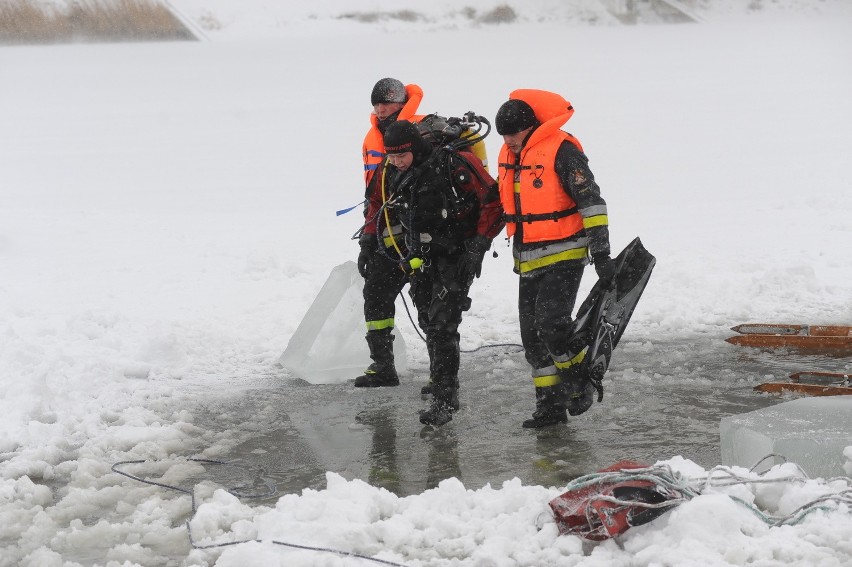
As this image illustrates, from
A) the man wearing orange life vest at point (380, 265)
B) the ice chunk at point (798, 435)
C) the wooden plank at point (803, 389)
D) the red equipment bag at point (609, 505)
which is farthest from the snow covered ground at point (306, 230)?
the man wearing orange life vest at point (380, 265)

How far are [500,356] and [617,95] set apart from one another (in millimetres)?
15149

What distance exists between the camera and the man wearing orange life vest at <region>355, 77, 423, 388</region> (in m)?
6.10

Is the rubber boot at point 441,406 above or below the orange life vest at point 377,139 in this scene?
below

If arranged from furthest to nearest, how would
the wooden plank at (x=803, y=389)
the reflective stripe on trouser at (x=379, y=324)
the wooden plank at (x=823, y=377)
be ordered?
the reflective stripe on trouser at (x=379, y=324)
the wooden plank at (x=823, y=377)
the wooden plank at (x=803, y=389)

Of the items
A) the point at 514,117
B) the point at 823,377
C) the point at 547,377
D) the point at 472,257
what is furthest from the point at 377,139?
the point at 823,377

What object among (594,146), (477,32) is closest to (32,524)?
(594,146)

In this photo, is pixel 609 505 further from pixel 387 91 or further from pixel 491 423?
pixel 387 91

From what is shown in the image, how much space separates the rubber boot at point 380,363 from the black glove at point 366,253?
39 cm

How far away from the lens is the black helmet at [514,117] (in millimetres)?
5254

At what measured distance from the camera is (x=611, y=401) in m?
5.89

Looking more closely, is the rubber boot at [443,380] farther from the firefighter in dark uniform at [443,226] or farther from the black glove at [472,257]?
the black glove at [472,257]

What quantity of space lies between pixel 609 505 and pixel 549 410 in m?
1.81

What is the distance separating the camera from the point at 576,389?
17.8 ft

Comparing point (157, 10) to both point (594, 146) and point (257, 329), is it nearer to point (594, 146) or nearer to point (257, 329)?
point (594, 146)
